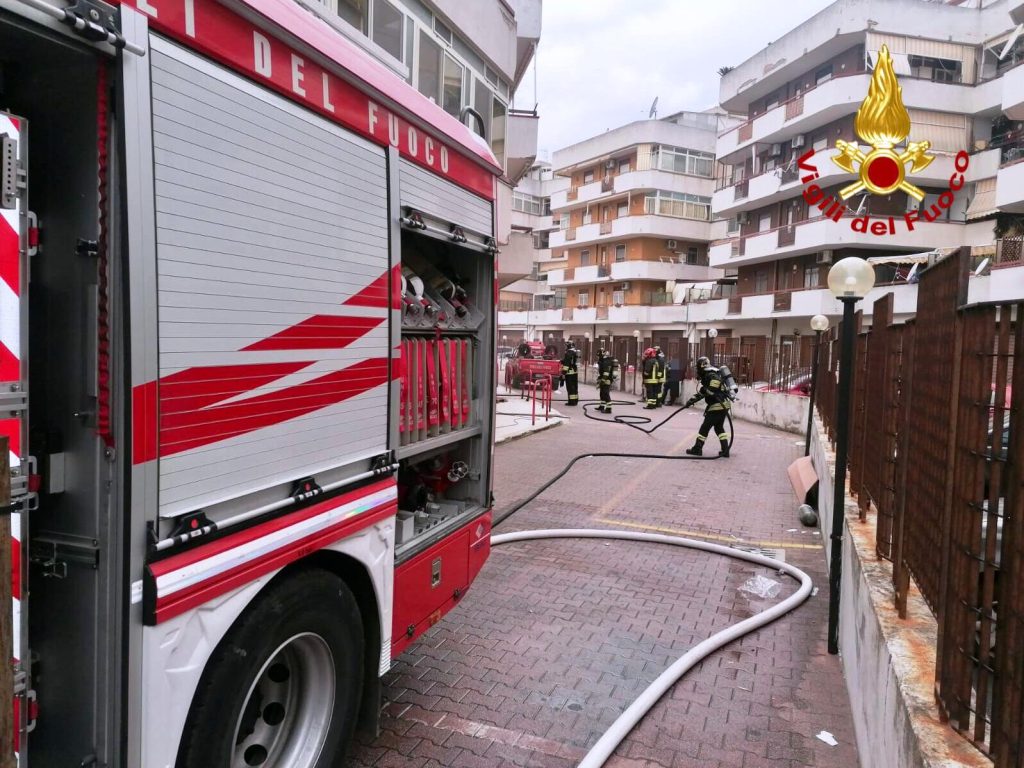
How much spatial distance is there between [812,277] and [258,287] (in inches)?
1242

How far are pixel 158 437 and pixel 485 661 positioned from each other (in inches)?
114

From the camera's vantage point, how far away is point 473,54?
44.0ft

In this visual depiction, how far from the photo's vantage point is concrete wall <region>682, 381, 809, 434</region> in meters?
17.0

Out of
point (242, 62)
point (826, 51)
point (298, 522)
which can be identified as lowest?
point (298, 522)

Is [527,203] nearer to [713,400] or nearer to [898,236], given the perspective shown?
[898,236]

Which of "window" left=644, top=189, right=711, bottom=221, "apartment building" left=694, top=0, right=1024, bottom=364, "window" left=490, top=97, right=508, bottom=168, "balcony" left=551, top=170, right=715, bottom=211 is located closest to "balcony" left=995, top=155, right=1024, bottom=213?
"apartment building" left=694, top=0, right=1024, bottom=364

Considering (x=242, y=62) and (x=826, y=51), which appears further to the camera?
(x=826, y=51)

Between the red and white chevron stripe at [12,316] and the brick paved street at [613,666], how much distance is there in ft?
6.75

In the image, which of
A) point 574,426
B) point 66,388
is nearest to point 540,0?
Result: point 574,426

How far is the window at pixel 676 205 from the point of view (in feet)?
137

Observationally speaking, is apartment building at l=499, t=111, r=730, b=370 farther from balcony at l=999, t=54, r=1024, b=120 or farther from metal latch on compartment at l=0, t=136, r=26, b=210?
metal latch on compartment at l=0, t=136, r=26, b=210

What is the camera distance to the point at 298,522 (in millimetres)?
2469

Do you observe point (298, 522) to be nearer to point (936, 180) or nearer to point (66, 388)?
point (66, 388)

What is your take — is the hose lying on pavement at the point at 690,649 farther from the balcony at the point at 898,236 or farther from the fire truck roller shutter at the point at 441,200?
the balcony at the point at 898,236
